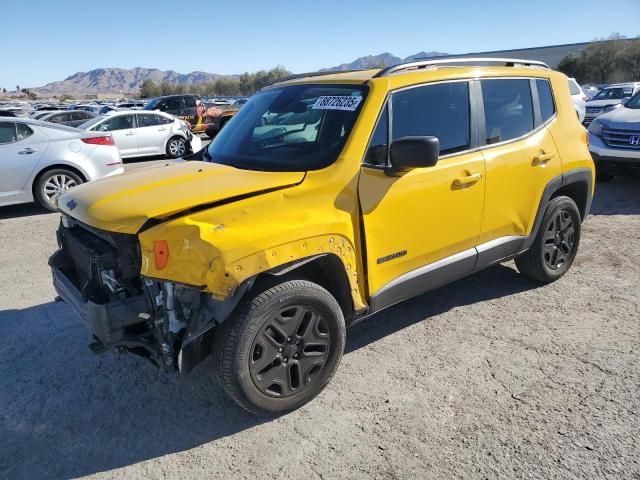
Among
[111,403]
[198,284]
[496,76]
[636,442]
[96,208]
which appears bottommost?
[636,442]

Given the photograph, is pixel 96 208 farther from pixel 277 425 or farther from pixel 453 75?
pixel 453 75

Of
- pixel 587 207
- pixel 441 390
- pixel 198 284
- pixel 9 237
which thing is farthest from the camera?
pixel 9 237

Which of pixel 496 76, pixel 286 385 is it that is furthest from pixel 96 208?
pixel 496 76

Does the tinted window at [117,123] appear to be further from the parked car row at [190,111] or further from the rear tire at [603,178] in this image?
the rear tire at [603,178]

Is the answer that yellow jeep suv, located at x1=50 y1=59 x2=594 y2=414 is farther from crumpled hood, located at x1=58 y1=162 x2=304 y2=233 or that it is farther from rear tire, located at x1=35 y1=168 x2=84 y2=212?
rear tire, located at x1=35 y1=168 x2=84 y2=212

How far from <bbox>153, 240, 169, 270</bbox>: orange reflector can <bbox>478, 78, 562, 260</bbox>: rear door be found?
7.77 feet

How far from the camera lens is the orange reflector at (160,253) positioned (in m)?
2.56

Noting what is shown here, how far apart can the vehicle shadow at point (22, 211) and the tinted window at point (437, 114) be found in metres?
7.02

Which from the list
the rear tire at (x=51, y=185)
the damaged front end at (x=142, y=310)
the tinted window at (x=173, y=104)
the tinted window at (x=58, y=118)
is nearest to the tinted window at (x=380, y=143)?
the damaged front end at (x=142, y=310)

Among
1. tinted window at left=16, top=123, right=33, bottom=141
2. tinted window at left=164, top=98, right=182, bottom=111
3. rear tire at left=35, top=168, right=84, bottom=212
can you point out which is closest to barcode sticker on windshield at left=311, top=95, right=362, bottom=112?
rear tire at left=35, top=168, right=84, bottom=212

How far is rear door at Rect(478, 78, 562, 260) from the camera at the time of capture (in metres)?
3.87

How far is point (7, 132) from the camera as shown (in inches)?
313

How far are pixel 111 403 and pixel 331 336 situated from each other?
144 centimetres

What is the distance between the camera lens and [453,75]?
12.1 ft
